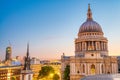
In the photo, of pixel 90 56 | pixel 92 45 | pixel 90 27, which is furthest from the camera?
pixel 90 27

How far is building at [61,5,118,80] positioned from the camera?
71812mm

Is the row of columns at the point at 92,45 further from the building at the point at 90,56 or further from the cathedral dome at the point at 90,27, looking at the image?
the cathedral dome at the point at 90,27

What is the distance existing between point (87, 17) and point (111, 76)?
64.7 meters

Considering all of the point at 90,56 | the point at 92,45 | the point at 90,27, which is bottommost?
the point at 90,56

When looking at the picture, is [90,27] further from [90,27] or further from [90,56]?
[90,56]

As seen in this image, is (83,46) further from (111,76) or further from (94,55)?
(111,76)

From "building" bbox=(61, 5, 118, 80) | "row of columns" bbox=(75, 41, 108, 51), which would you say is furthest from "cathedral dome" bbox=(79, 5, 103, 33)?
"row of columns" bbox=(75, 41, 108, 51)

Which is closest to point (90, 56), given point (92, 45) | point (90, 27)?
point (92, 45)

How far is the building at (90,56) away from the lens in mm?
71812

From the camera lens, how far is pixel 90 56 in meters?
72.2

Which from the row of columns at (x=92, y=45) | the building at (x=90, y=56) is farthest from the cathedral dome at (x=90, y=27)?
the row of columns at (x=92, y=45)

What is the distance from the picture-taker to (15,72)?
10912cm

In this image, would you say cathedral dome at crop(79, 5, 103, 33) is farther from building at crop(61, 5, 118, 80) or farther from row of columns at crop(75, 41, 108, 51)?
row of columns at crop(75, 41, 108, 51)

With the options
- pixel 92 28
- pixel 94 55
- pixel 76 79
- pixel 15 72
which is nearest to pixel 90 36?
pixel 92 28
